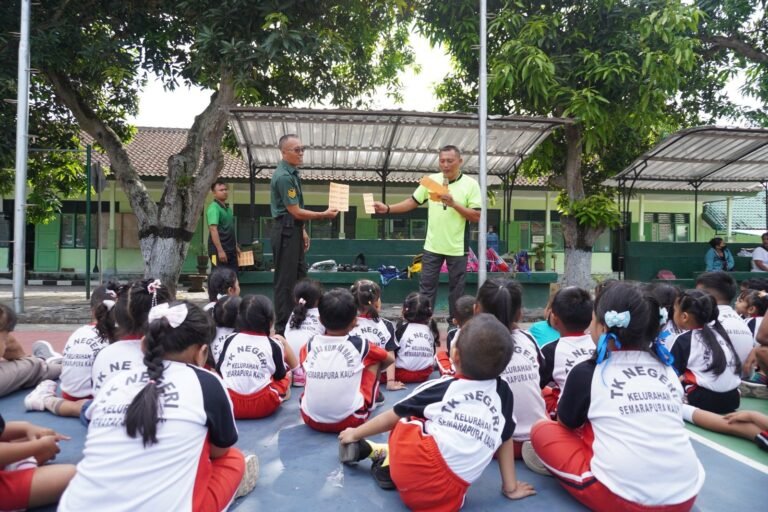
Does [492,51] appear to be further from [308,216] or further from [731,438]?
[731,438]

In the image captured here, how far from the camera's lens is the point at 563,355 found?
2.88m

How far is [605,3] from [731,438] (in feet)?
23.2

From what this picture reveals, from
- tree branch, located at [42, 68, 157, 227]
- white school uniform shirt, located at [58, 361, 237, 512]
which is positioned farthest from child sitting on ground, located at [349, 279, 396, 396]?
tree branch, located at [42, 68, 157, 227]

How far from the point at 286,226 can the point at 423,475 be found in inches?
126

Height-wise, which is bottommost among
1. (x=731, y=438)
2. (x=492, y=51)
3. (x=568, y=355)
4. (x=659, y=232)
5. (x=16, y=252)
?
(x=731, y=438)

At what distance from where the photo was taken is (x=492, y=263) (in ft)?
29.6

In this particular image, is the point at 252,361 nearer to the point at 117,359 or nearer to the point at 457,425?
the point at 117,359

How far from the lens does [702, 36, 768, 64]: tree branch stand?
970 cm

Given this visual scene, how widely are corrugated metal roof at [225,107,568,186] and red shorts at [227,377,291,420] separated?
494cm

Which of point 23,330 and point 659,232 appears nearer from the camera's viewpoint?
point 23,330

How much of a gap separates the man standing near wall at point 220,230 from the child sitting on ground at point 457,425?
14.3 feet

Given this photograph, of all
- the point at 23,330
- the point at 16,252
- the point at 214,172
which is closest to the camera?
the point at 23,330

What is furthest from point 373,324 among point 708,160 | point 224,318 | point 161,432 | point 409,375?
point 708,160

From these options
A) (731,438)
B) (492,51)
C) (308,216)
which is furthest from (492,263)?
(731,438)
